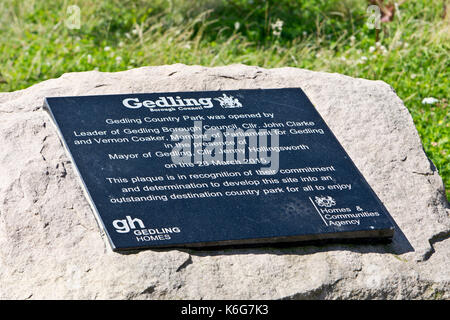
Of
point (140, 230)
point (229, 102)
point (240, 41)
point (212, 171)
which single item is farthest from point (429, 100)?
point (140, 230)

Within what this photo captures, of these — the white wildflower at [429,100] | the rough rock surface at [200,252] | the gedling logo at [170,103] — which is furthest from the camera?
the white wildflower at [429,100]

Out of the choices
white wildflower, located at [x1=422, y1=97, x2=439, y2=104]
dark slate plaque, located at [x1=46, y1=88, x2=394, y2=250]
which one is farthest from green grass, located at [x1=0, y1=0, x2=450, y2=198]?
dark slate plaque, located at [x1=46, y1=88, x2=394, y2=250]

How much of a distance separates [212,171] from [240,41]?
3.84 metres

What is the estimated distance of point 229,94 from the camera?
11.2ft

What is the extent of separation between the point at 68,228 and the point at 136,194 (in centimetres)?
31

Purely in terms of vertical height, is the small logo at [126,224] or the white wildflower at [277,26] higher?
the small logo at [126,224]

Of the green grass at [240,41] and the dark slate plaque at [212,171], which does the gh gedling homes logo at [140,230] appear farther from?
the green grass at [240,41]

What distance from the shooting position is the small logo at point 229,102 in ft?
11.0

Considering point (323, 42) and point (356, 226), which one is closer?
point (356, 226)

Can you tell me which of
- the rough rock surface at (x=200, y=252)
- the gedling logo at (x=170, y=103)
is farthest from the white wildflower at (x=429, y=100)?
the gedling logo at (x=170, y=103)

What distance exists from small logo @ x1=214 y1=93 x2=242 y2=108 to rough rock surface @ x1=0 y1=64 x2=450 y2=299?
1.47 feet

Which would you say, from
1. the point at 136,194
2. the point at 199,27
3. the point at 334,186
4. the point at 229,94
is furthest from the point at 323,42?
the point at 136,194

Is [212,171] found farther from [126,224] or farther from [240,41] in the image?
[240,41]

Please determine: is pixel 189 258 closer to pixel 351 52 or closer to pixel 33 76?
pixel 33 76
